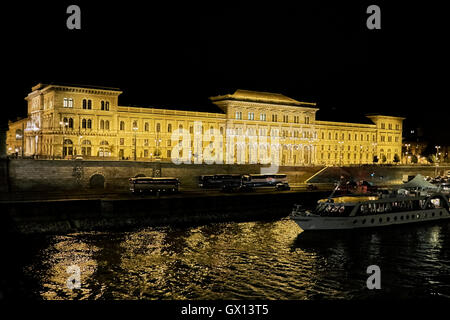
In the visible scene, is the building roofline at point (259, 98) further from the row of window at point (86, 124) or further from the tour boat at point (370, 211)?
the tour boat at point (370, 211)

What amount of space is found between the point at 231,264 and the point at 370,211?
20.6 metres

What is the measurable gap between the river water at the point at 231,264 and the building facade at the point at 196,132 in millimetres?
30741

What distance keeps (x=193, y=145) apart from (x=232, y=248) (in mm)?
57863

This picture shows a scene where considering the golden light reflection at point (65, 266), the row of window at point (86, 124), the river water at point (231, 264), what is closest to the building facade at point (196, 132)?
the row of window at point (86, 124)

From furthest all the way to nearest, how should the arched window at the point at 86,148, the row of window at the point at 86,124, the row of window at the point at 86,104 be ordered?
the arched window at the point at 86,148 → the row of window at the point at 86,104 → the row of window at the point at 86,124

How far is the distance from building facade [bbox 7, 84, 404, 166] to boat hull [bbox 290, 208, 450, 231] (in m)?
33.9

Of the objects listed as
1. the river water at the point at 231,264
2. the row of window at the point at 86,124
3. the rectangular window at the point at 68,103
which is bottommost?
Result: the river water at the point at 231,264

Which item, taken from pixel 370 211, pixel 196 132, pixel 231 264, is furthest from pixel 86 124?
pixel 231 264

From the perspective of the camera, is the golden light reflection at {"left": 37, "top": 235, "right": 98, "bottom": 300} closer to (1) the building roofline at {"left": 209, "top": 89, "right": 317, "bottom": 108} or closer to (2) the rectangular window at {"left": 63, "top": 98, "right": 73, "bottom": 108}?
(2) the rectangular window at {"left": 63, "top": 98, "right": 73, "bottom": 108}

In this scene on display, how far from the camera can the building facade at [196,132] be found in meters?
76.8

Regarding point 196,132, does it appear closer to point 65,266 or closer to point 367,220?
point 367,220

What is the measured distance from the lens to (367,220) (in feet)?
154
